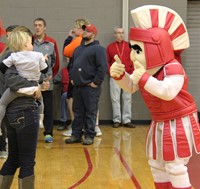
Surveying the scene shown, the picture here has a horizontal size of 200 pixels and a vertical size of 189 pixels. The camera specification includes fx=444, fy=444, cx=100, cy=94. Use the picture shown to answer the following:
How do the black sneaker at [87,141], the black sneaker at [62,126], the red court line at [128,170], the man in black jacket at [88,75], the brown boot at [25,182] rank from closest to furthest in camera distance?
the brown boot at [25,182]
the red court line at [128,170]
the man in black jacket at [88,75]
the black sneaker at [87,141]
the black sneaker at [62,126]

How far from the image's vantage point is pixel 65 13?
775cm

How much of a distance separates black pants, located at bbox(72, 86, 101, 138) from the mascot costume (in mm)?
2869

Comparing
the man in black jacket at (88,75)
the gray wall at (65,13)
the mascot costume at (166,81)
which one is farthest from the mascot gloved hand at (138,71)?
the gray wall at (65,13)

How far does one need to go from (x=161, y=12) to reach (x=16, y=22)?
17.0 feet

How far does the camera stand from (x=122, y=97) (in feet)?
25.8

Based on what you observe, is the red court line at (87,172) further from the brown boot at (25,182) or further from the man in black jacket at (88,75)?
the brown boot at (25,182)

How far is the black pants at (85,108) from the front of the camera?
5.87 meters

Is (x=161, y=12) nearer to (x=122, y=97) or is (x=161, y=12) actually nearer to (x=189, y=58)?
(x=122, y=97)

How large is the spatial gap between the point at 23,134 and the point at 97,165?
185 centimetres

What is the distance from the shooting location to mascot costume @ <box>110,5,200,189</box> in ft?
9.37

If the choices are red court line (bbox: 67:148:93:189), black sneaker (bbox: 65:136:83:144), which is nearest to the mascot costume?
red court line (bbox: 67:148:93:189)

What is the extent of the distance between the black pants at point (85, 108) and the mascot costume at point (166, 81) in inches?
113

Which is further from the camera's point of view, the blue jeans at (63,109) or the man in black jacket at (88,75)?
the blue jeans at (63,109)

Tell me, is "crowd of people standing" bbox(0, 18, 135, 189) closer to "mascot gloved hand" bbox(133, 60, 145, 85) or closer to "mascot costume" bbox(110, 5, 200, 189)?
"mascot costume" bbox(110, 5, 200, 189)
